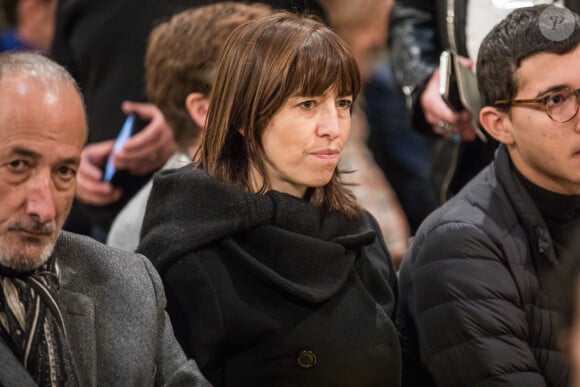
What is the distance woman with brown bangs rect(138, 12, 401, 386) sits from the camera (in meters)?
2.99

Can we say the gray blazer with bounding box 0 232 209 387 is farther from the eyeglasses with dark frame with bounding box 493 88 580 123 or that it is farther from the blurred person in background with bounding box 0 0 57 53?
the blurred person in background with bounding box 0 0 57 53

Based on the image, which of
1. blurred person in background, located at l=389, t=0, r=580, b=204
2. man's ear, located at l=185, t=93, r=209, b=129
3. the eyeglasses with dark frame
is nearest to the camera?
the eyeglasses with dark frame

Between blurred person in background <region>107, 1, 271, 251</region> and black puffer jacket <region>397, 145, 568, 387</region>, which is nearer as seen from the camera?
black puffer jacket <region>397, 145, 568, 387</region>

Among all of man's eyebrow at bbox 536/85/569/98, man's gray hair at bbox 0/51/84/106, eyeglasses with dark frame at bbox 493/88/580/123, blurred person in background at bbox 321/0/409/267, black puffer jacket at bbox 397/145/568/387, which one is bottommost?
blurred person in background at bbox 321/0/409/267

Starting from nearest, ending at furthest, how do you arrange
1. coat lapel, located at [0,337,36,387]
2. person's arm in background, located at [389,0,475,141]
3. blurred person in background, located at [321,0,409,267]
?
coat lapel, located at [0,337,36,387], person's arm in background, located at [389,0,475,141], blurred person in background, located at [321,0,409,267]

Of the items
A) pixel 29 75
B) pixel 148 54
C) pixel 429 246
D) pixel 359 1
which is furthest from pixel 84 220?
pixel 29 75

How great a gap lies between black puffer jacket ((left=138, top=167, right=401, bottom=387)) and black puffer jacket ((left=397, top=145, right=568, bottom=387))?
0.15 m

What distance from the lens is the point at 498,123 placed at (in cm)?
334

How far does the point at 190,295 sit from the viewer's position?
299 cm

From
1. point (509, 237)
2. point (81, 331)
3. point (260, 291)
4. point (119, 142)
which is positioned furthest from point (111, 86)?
point (81, 331)

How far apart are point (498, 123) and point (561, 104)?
20 centimetres

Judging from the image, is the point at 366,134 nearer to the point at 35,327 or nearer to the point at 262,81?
the point at 262,81

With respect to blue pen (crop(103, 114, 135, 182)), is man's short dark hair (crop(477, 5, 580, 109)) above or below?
above

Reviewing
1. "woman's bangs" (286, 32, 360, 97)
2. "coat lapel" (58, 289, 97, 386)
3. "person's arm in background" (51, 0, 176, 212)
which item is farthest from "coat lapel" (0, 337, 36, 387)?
"person's arm in background" (51, 0, 176, 212)
